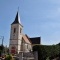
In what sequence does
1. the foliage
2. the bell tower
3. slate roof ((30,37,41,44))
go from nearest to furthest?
the foliage, the bell tower, slate roof ((30,37,41,44))

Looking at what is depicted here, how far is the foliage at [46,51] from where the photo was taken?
27.0 metres

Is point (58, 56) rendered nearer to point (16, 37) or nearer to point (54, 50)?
point (54, 50)

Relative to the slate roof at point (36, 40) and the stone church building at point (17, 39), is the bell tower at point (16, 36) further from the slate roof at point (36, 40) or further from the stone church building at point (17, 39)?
the slate roof at point (36, 40)

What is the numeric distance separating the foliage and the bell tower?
3238 centimetres

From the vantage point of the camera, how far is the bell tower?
205 feet

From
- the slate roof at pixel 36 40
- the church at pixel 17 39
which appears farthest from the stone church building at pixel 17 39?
the slate roof at pixel 36 40

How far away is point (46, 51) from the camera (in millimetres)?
27906

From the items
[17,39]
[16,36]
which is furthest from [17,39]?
[16,36]

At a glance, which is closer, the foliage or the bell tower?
the foliage

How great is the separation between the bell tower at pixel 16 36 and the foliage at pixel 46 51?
32.4 m

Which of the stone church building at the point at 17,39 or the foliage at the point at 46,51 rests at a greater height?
the stone church building at the point at 17,39

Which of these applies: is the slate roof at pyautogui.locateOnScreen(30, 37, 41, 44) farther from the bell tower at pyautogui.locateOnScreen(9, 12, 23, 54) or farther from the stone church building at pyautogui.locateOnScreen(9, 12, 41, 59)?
the bell tower at pyautogui.locateOnScreen(9, 12, 23, 54)

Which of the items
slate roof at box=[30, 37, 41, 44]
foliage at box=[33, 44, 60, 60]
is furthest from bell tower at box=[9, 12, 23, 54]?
foliage at box=[33, 44, 60, 60]

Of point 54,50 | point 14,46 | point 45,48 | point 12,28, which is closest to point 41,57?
point 45,48
